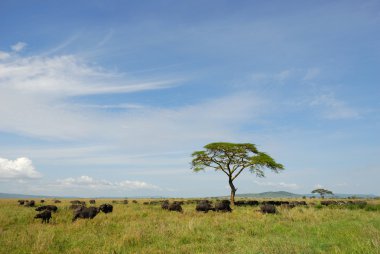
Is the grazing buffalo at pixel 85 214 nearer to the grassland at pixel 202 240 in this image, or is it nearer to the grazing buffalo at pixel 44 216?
the grazing buffalo at pixel 44 216

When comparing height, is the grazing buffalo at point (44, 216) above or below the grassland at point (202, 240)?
above

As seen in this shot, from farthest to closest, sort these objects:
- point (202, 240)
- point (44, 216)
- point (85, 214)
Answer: point (85, 214)
point (44, 216)
point (202, 240)

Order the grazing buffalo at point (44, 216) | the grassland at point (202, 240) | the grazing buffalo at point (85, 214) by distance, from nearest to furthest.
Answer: the grassland at point (202, 240) → the grazing buffalo at point (44, 216) → the grazing buffalo at point (85, 214)

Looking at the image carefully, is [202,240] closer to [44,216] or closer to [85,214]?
[85,214]

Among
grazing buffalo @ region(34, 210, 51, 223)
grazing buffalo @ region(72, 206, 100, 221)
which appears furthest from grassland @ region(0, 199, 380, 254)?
grazing buffalo @ region(34, 210, 51, 223)

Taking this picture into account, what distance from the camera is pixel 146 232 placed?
1510cm

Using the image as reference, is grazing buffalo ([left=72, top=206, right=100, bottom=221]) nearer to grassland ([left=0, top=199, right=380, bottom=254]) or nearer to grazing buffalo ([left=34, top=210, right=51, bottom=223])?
grazing buffalo ([left=34, top=210, right=51, bottom=223])

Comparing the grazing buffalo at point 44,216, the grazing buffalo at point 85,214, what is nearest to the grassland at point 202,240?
the grazing buffalo at point 85,214

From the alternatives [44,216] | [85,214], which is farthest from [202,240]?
[44,216]

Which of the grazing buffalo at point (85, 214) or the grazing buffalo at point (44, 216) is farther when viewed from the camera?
the grazing buffalo at point (85, 214)

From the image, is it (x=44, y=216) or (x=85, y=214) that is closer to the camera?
(x=44, y=216)

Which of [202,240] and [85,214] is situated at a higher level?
[85,214]

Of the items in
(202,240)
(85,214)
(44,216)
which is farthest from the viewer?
(85,214)

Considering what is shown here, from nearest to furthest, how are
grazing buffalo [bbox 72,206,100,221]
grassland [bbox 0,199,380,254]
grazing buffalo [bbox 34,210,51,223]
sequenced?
grassland [bbox 0,199,380,254], grazing buffalo [bbox 34,210,51,223], grazing buffalo [bbox 72,206,100,221]
